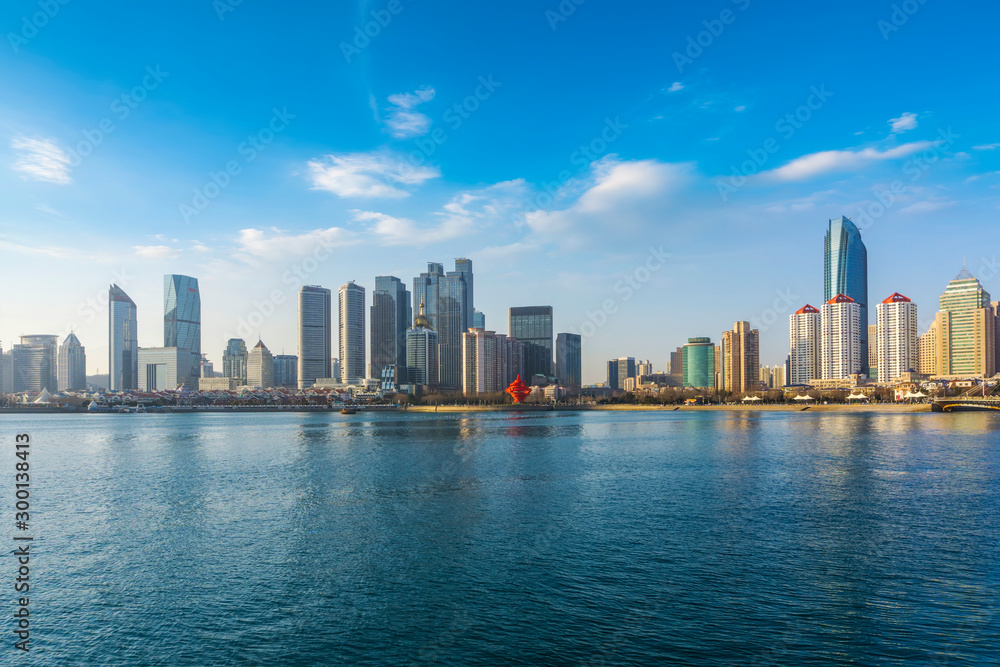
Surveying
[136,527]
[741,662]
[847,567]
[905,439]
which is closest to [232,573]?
[136,527]


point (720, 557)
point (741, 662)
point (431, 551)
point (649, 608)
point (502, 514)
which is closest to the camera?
point (741, 662)

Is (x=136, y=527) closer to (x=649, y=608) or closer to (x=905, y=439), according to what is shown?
(x=649, y=608)

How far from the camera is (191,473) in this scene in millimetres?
51531

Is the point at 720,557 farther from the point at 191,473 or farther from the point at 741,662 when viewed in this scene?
the point at 191,473

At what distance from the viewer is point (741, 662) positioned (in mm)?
15938

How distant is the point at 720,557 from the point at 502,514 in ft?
41.6

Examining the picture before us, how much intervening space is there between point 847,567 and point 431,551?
655 inches

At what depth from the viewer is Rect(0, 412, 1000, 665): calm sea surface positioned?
17.2 meters

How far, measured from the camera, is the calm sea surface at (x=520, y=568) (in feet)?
56.5

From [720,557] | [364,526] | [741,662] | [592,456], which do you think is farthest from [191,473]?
[741,662]

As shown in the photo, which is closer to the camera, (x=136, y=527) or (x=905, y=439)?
(x=136, y=527)

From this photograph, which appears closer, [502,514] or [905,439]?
[502,514]

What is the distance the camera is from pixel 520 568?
2364 cm

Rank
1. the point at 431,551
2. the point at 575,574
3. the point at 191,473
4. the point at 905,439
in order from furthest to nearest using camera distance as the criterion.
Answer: the point at 905,439
the point at 191,473
the point at 431,551
the point at 575,574
